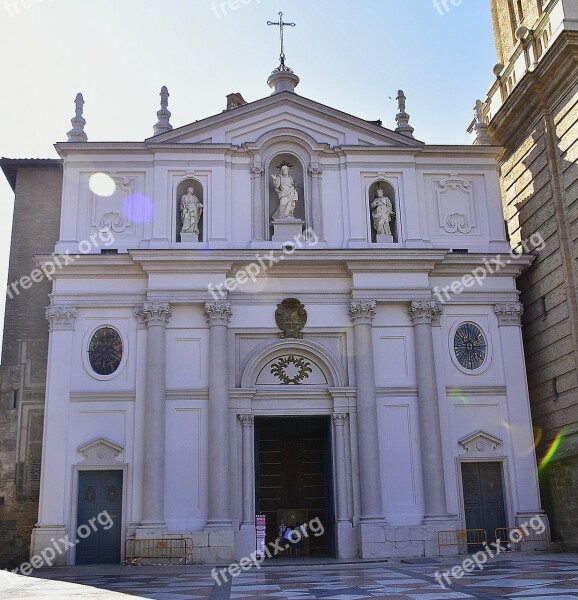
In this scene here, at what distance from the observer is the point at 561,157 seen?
78.7ft

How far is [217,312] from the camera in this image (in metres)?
24.1


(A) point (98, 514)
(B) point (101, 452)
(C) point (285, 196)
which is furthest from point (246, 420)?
(C) point (285, 196)

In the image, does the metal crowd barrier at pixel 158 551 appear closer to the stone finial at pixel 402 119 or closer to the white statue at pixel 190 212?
the white statue at pixel 190 212

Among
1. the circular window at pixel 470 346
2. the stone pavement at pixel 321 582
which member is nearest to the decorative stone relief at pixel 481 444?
the circular window at pixel 470 346

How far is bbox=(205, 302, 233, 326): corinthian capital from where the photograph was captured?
948 inches

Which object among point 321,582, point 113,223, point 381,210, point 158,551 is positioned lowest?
point 321,582

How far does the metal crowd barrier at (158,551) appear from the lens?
21.8 m

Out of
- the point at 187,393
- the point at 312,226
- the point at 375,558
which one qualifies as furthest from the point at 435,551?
the point at 312,226

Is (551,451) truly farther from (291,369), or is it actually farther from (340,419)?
(291,369)

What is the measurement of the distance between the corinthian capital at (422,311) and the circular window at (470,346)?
122cm

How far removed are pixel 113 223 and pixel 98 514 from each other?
8.91 meters

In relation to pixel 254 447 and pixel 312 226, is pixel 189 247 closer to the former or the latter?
pixel 312 226

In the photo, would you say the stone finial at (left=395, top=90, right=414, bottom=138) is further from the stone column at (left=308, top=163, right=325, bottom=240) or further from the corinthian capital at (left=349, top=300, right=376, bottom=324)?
the corinthian capital at (left=349, top=300, right=376, bottom=324)

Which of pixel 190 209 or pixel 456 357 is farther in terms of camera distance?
pixel 190 209
